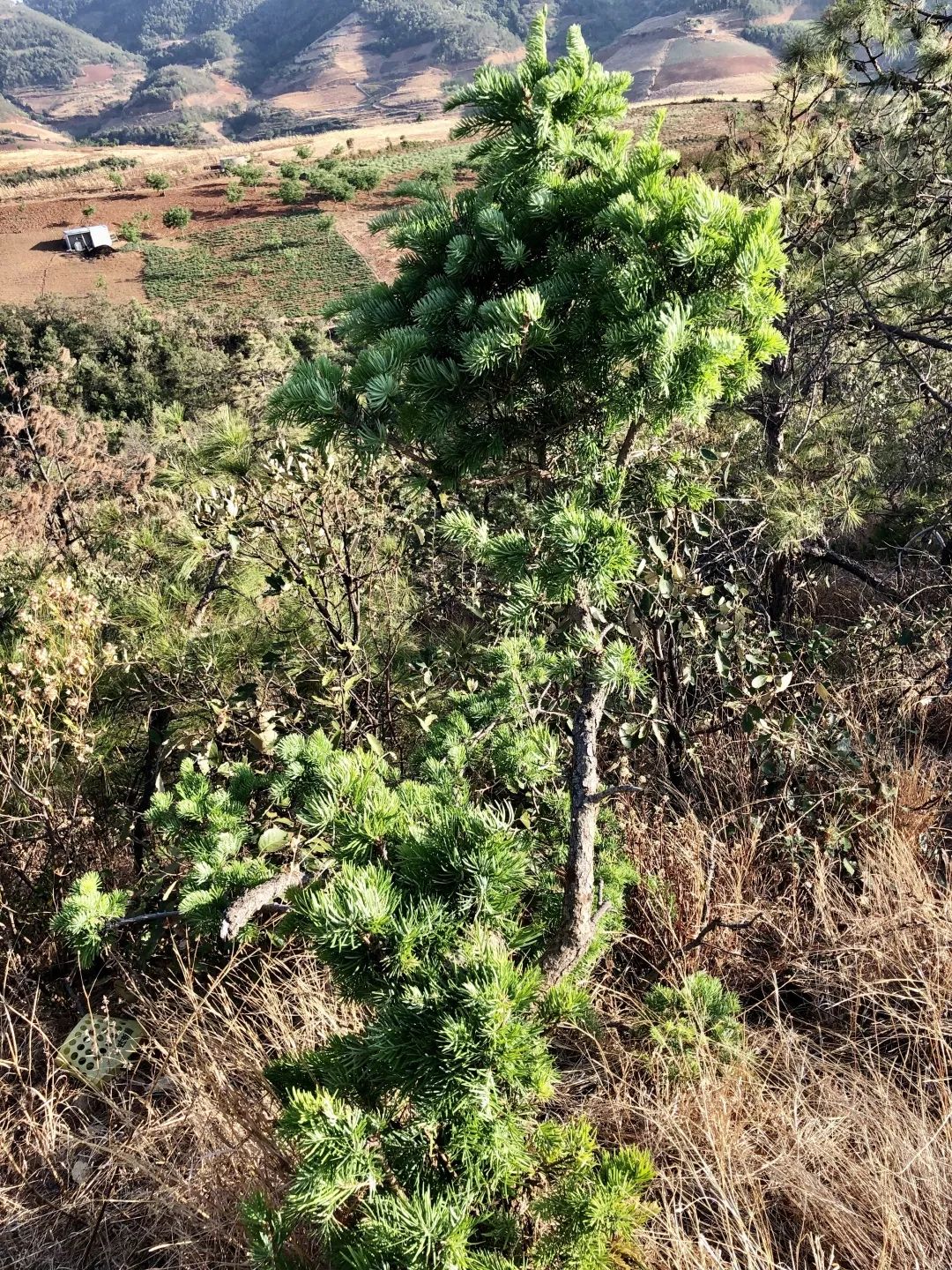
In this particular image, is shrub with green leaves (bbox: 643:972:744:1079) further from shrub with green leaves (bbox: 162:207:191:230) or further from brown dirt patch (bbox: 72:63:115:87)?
brown dirt patch (bbox: 72:63:115:87)

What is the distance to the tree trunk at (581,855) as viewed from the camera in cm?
149

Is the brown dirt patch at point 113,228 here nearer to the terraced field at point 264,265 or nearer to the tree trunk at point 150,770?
the terraced field at point 264,265

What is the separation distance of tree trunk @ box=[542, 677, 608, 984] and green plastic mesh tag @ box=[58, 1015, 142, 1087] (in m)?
1.16

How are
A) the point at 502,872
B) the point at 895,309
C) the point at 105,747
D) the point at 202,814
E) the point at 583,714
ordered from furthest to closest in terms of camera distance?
the point at 895,309 → the point at 105,747 → the point at 202,814 → the point at 583,714 → the point at 502,872

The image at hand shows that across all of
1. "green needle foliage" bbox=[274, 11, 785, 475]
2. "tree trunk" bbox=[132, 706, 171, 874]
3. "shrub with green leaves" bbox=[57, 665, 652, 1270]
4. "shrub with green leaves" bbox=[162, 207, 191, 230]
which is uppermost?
"shrub with green leaves" bbox=[162, 207, 191, 230]

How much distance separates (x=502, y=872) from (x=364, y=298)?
1.12 m

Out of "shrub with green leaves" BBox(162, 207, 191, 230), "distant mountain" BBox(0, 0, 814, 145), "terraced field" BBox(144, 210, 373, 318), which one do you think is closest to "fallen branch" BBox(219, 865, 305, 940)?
"terraced field" BBox(144, 210, 373, 318)

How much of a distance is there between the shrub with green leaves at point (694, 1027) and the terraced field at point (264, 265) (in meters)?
33.9

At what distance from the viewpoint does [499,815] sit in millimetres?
1248

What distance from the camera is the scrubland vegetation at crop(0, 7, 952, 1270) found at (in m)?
1.04

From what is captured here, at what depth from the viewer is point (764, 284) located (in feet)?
3.95

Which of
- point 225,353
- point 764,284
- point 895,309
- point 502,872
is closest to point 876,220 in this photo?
point 895,309

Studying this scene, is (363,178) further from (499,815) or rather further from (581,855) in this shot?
(499,815)

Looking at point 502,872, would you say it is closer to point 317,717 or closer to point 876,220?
point 317,717
